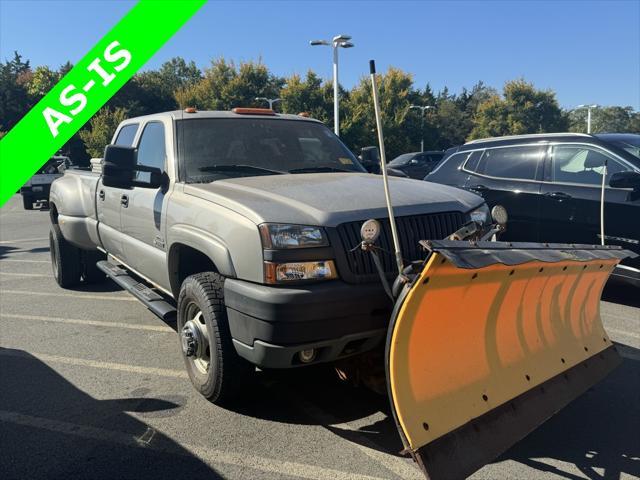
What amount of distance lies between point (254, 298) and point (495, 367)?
1.44 m

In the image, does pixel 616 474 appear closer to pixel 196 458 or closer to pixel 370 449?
pixel 370 449

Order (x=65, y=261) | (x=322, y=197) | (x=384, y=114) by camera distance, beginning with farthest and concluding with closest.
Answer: (x=384, y=114), (x=65, y=261), (x=322, y=197)

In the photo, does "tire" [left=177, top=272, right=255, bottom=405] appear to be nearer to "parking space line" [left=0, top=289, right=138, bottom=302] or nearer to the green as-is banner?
the green as-is banner

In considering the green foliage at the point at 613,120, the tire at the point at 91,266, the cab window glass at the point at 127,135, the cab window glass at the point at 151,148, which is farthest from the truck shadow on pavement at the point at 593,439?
the green foliage at the point at 613,120

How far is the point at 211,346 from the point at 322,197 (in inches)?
46.3

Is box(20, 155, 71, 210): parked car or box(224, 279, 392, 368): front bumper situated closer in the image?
box(224, 279, 392, 368): front bumper

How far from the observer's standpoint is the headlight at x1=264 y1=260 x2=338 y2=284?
300cm

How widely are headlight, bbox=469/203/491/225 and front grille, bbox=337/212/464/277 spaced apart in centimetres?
28

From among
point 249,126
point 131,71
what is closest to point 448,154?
point 249,126

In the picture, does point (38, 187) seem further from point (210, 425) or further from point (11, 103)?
point (11, 103)

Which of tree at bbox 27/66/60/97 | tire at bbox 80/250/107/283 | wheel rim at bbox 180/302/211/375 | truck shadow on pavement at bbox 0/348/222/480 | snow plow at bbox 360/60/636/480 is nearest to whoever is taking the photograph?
snow plow at bbox 360/60/636/480

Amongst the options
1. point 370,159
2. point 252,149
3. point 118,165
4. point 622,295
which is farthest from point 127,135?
point 622,295

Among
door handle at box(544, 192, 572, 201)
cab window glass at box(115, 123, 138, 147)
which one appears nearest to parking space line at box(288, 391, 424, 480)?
cab window glass at box(115, 123, 138, 147)

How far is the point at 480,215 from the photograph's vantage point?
3.92 metres
